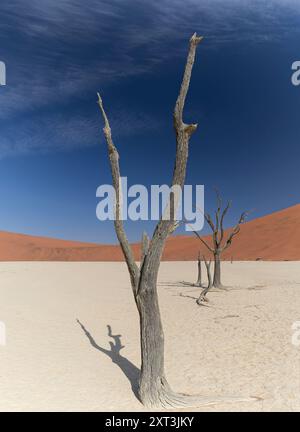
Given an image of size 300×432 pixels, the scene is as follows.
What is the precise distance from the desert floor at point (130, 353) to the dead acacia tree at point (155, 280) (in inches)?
13.3

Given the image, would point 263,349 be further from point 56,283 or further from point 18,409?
point 56,283

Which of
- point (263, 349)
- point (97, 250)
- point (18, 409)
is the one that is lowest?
point (18, 409)

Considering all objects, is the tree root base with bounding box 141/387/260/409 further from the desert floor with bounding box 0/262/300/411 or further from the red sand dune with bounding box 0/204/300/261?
the red sand dune with bounding box 0/204/300/261

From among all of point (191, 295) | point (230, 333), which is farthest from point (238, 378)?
point (191, 295)

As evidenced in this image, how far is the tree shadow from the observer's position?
768 cm

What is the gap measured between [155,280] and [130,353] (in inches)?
141

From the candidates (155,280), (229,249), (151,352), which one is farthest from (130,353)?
(229,249)

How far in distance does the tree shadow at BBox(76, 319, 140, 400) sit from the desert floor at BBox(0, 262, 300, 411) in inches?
0.8

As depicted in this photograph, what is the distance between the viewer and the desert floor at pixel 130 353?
689cm

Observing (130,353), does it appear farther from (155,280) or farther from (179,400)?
(155,280)

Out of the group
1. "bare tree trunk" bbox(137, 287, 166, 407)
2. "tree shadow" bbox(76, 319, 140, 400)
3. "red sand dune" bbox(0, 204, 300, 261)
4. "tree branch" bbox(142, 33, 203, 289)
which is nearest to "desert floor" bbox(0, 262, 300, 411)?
"tree shadow" bbox(76, 319, 140, 400)

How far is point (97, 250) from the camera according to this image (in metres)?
84.1
